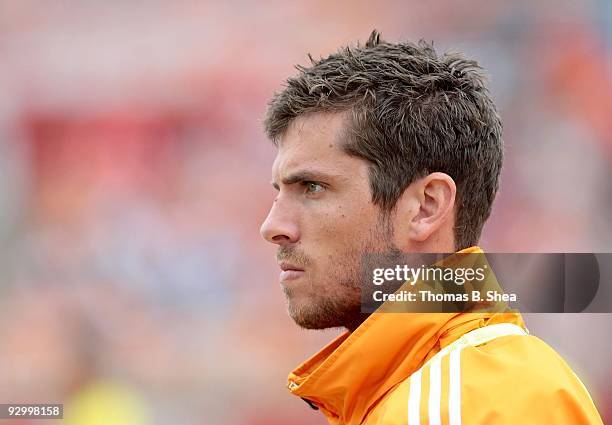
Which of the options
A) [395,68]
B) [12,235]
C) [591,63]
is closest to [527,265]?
[395,68]

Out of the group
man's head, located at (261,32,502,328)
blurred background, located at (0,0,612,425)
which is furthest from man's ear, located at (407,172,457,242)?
blurred background, located at (0,0,612,425)

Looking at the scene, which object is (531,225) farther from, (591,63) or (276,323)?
(276,323)

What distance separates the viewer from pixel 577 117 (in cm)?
429

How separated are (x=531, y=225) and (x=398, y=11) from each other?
1.37 meters

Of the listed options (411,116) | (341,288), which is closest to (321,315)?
(341,288)

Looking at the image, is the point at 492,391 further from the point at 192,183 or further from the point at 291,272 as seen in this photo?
the point at 192,183

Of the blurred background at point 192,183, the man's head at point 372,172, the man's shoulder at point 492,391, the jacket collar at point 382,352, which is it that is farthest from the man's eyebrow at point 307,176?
the blurred background at point 192,183

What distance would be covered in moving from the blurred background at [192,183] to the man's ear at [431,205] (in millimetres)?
2772

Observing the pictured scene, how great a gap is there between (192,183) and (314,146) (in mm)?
3039

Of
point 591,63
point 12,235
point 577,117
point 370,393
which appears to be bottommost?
point 370,393

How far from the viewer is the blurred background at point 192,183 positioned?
13.0ft

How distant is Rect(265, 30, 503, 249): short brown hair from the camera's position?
1.32 m

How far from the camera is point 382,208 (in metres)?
1.29

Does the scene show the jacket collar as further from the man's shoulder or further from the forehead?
the forehead
